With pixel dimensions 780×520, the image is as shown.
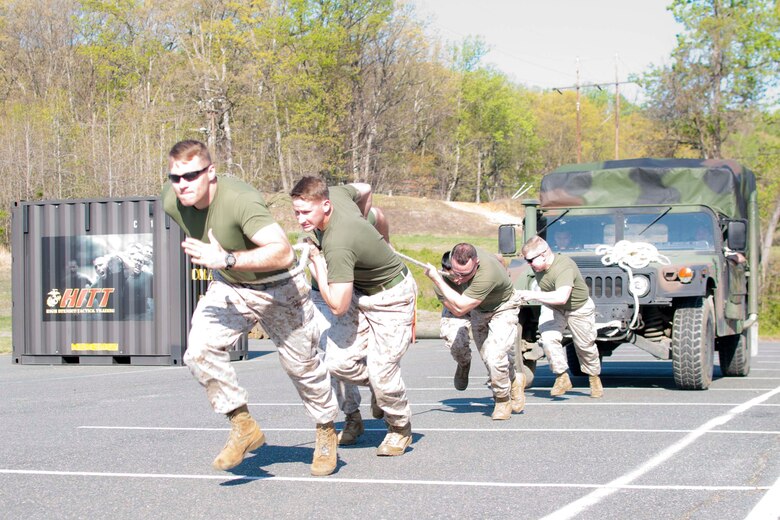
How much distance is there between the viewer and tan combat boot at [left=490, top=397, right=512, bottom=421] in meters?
9.48

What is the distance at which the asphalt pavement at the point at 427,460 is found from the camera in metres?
5.72

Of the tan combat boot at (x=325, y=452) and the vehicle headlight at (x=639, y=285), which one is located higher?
the vehicle headlight at (x=639, y=285)

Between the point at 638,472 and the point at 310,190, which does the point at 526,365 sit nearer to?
the point at 638,472

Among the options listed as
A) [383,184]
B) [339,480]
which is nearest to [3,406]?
[339,480]

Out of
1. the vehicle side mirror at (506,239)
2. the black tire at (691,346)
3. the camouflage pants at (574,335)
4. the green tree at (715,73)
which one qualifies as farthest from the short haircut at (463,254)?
the green tree at (715,73)

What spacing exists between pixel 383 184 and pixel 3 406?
57.5 meters

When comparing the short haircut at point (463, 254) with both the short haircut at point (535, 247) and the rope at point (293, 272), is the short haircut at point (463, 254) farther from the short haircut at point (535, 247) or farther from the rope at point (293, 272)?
the rope at point (293, 272)

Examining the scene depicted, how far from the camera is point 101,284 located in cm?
1884

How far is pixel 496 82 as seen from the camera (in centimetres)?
8481

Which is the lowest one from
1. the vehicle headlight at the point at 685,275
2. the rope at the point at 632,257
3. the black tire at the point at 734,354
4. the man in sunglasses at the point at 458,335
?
the black tire at the point at 734,354

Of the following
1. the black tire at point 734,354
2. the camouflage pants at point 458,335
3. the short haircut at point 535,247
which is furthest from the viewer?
the black tire at point 734,354

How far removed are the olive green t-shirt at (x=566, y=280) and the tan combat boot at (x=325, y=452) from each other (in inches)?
195

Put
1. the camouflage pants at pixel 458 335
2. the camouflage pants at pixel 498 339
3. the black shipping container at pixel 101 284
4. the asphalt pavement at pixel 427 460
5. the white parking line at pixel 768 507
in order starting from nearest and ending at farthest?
the white parking line at pixel 768 507 → the asphalt pavement at pixel 427 460 → the camouflage pants at pixel 498 339 → the camouflage pants at pixel 458 335 → the black shipping container at pixel 101 284

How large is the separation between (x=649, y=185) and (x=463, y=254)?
6.15m
